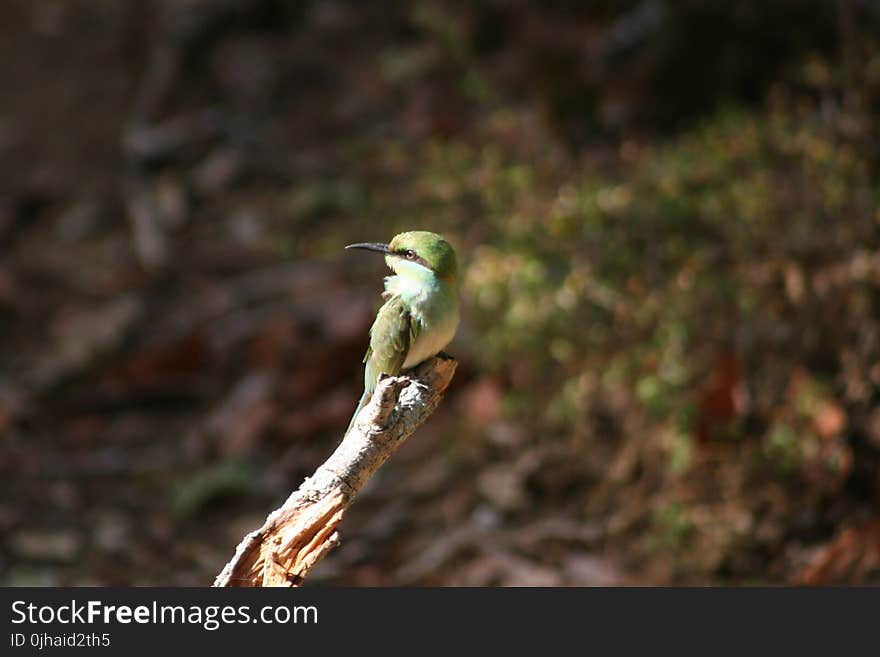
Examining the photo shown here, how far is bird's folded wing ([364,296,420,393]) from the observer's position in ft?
10.5

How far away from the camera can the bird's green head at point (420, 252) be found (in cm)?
300

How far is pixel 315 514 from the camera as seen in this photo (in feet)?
8.89

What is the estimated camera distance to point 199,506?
6191 mm

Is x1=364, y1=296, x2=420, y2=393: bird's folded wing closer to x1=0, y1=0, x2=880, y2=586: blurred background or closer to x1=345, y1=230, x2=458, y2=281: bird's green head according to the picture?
x1=345, y1=230, x2=458, y2=281: bird's green head

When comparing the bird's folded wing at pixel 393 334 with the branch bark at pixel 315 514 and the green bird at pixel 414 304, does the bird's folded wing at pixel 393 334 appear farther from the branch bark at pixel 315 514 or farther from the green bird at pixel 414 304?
the branch bark at pixel 315 514

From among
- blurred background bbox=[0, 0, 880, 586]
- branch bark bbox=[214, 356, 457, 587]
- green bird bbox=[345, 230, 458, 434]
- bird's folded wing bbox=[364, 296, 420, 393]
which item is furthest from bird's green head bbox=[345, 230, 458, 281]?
blurred background bbox=[0, 0, 880, 586]

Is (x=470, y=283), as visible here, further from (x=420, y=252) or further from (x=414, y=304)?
(x=420, y=252)

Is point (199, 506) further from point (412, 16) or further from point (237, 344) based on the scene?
point (412, 16)

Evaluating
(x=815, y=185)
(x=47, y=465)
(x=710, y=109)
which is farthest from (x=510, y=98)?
(x=47, y=465)

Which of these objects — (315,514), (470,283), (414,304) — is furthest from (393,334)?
(470,283)

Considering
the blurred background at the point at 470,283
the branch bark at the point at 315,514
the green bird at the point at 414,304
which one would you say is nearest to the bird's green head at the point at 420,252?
the green bird at the point at 414,304

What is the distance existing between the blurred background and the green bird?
4.44 feet

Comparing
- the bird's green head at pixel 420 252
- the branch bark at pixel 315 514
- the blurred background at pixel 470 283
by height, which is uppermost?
the blurred background at pixel 470 283

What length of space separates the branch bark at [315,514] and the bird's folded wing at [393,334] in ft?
1.25
